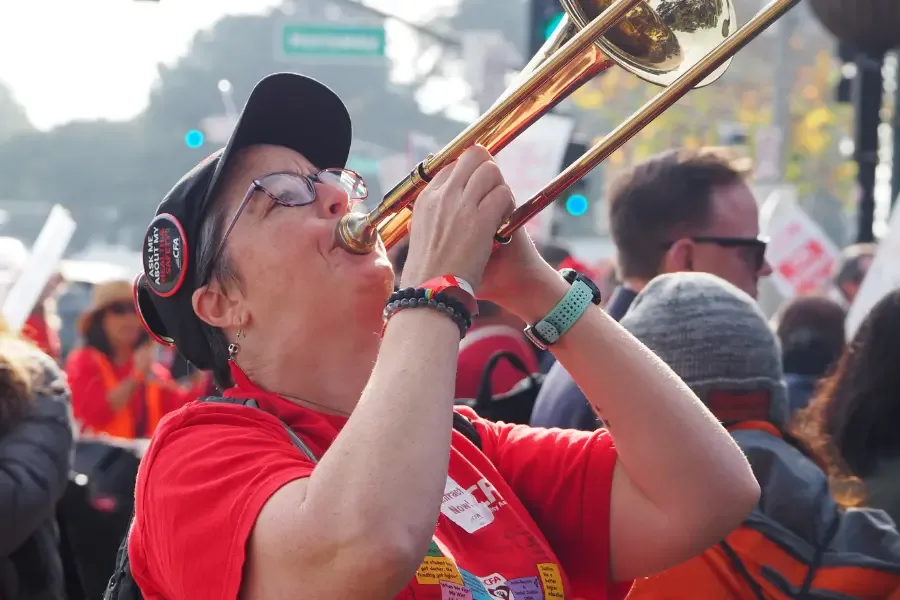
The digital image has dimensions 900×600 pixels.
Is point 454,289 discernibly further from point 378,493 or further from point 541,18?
point 541,18

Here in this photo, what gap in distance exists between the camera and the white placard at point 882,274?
201 inches

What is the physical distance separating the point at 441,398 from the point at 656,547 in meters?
0.59

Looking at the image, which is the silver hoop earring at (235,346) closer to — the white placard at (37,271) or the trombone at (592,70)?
the trombone at (592,70)

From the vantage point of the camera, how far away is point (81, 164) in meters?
42.8

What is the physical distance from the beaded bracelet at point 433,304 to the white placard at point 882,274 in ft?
12.2

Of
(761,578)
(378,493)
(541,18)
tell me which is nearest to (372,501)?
(378,493)

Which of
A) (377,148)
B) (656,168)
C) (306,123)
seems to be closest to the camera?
(306,123)

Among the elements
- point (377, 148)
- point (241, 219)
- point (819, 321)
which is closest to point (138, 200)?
point (377, 148)

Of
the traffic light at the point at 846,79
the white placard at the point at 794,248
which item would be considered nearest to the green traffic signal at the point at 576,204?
the white placard at the point at 794,248

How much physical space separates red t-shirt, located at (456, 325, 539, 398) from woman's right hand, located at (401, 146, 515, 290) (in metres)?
2.32

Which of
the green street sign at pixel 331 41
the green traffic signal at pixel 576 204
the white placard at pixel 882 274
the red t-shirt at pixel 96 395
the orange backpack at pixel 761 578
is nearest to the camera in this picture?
the orange backpack at pixel 761 578

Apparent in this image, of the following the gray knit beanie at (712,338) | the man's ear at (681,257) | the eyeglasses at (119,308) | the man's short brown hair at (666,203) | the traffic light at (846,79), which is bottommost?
the gray knit beanie at (712,338)

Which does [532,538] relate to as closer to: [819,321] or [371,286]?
[371,286]

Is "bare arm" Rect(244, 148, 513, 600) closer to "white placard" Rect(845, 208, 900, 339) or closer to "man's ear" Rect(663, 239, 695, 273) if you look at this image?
"man's ear" Rect(663, 239, 695, 273)
